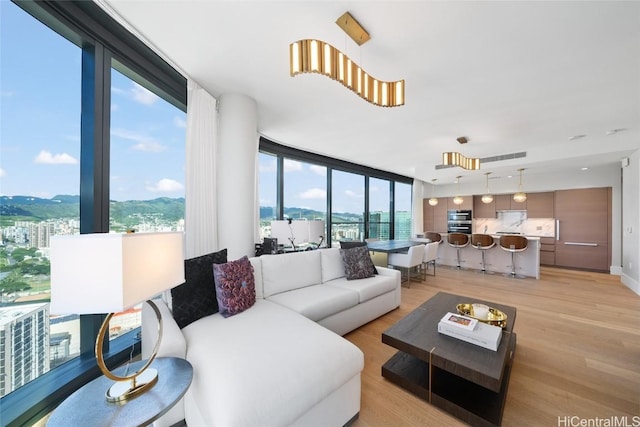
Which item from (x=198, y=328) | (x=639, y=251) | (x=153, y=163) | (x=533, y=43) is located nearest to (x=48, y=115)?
(x=153, y=163)

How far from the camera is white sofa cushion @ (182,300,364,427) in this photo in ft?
3.63

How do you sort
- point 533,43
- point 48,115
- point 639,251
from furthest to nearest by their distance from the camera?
point 639,251 → point 533,43 → point 48,115

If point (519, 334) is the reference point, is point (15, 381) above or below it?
above

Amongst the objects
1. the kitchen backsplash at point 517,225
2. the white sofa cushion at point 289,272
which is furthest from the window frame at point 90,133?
the kitchen backsplash at point 517,225

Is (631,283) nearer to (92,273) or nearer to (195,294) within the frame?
(195,294)

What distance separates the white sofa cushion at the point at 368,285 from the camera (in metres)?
2.75

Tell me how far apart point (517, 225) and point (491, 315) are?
651 centimetres

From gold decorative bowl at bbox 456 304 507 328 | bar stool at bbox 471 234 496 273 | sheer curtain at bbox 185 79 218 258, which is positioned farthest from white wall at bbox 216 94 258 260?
bar stool at bbox 471 234 496 273

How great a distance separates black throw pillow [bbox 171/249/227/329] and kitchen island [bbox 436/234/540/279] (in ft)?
19.9

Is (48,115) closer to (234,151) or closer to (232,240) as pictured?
(234,151)

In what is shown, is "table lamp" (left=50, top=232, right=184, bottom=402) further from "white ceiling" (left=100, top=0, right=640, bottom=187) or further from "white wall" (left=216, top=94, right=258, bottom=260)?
"white wall" (left=216, top=94, right=258, bottom=260)

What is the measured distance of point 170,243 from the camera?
1184 millimetres

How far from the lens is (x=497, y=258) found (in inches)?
218

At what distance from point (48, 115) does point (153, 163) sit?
0.83 meters
